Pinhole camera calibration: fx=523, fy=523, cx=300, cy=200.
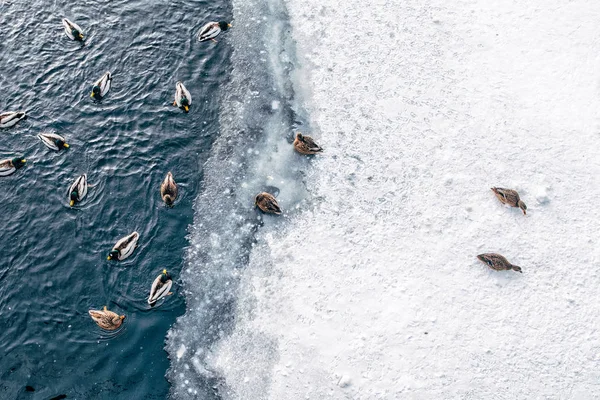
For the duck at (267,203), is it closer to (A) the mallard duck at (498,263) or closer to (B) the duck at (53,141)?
(A) the mallard duck at (498,263)

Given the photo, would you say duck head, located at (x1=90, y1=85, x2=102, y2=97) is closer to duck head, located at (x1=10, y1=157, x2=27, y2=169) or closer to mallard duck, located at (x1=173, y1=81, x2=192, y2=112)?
mallard duck, located at (x1=173, y1=81, x2=192, y2=112)

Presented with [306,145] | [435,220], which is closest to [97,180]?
[306,145]

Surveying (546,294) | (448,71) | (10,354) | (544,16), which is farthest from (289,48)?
(10,354)

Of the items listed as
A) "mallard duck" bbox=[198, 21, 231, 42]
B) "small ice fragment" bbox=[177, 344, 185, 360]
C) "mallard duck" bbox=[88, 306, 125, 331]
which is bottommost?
"small ice fragment" bbox=[177, 344, 185, 360]

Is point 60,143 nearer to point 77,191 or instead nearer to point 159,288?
point 77,191

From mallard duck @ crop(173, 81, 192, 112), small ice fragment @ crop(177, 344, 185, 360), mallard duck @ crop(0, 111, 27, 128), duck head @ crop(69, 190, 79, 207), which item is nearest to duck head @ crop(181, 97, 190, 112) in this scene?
mallard duck @ crop(173, 81, 192, 112)

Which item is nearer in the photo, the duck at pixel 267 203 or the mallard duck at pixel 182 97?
the duck at pixel 267 203

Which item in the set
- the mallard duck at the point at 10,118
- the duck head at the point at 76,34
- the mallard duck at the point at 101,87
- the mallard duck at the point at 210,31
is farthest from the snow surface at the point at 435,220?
the mallard duck at the point at 10,118
